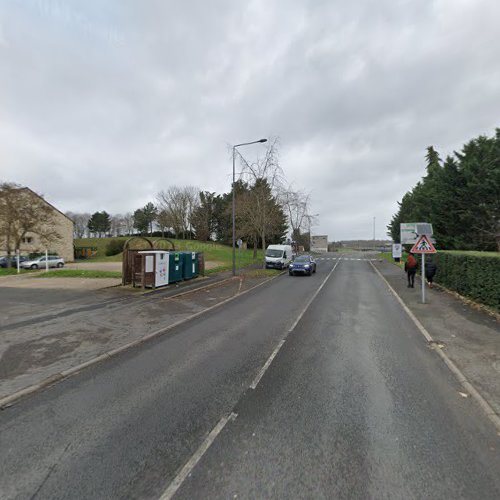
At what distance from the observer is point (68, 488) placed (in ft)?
8.13

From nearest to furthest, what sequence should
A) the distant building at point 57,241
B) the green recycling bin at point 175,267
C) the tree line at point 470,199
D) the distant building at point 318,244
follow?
1. the green recycling bin at point 175,267
2. the tree line at point 470,199
3. the distant building at point 57,241
4. the distant building at point 318,244

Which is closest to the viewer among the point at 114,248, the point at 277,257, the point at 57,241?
the point at 277,257

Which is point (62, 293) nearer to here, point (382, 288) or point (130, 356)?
point (130, 356)

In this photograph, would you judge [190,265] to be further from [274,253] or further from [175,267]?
[274,253]

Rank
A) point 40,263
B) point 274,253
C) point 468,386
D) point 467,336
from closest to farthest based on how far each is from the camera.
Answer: point 468,386, point 467,336, point 274,253, point 40,263

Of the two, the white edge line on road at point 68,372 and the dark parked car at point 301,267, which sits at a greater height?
the dark parked car at point 301,267

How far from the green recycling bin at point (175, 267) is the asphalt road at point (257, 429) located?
10412 mm

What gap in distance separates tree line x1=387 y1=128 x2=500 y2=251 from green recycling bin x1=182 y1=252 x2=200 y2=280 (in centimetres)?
1907

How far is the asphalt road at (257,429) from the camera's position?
2527 mm

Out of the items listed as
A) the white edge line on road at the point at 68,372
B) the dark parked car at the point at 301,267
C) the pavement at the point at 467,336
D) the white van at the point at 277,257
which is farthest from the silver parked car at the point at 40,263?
the pavement at the point at 467,336

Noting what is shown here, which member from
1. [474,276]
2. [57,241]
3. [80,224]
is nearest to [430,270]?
[474,276]

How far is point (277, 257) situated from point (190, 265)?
10.2 m

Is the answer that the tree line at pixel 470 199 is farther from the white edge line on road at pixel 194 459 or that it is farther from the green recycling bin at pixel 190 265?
the white edge line on road at pixel 194 459

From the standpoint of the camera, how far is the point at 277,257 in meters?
26.5
